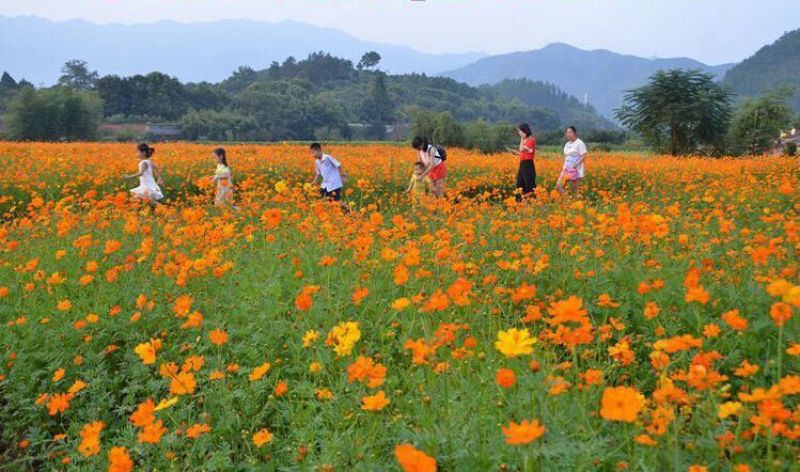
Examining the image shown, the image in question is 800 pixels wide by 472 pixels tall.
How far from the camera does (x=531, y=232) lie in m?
4.66

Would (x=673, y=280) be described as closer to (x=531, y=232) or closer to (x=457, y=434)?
(x=531, y=232)

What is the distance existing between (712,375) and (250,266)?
299 centimetres

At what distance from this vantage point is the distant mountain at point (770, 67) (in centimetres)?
14862

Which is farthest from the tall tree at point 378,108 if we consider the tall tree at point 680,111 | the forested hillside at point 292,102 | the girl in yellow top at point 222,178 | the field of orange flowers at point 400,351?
the field of orange flowers at point 400,351

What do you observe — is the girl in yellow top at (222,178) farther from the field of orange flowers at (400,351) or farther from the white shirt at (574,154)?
the white shirt at (574,154)

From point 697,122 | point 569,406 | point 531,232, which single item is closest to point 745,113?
point 697,122

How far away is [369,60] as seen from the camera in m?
125

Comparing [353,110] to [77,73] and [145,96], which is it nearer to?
[145,96]

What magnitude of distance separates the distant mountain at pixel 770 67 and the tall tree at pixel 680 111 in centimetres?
13863

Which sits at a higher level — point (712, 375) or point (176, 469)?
point (712, 375)

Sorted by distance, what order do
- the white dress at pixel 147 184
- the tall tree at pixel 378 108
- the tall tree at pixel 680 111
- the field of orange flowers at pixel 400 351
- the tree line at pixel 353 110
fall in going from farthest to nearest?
the tall tree at pixel 378 108
the tree line at pixel 353 110
the tall tree at pixel 680 111
the white dress at pixel 147 184
the field of orange flowers at pixel 400 351

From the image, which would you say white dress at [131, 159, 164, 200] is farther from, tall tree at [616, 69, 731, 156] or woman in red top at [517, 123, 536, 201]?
tall tree at [616, 69, 731, 156]

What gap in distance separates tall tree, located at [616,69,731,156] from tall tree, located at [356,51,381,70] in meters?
101

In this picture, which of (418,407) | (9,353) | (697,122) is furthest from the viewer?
(697,122)
